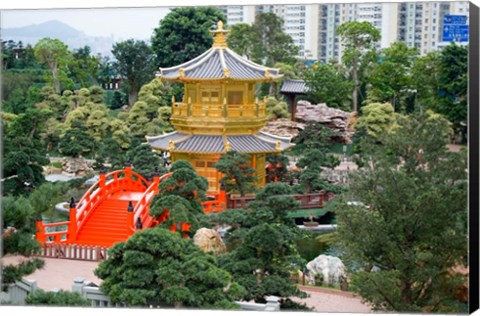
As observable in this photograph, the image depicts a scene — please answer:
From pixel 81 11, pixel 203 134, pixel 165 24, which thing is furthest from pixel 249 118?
pixel 81 11

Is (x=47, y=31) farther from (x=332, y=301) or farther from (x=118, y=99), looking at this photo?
(x=332, y=301)

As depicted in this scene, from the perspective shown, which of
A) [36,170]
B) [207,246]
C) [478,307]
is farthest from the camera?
[36,170]

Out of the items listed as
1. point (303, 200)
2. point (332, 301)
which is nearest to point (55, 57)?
point (303, 200)

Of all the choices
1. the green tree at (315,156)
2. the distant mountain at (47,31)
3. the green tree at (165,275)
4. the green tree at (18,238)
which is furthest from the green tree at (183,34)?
the green tree at (165,275)

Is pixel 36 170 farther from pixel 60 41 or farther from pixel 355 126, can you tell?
pixel 355 126

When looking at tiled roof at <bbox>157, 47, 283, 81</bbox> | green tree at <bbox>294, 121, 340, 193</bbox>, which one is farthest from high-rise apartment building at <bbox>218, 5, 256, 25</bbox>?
green tree at <bbox>294, 121, 340, 193</bbox>

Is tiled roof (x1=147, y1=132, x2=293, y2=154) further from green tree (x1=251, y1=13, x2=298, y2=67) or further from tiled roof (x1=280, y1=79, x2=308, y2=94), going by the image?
green tree (x1=251, y1=13, x2=298, y2=67)
